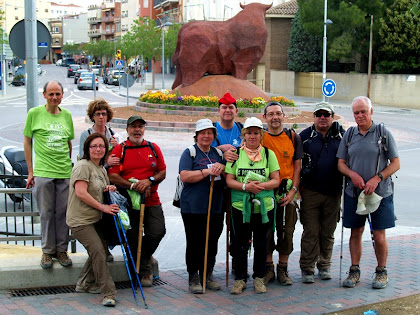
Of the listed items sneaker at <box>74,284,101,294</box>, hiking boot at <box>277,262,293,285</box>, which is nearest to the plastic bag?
sneaker at <box>74,284,101,294</box>

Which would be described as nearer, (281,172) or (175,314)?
(175,314)

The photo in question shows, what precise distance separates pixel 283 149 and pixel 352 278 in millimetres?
1516

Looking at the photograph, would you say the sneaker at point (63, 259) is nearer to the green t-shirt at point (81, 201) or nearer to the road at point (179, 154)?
the green t-shirt at point (81, 201)

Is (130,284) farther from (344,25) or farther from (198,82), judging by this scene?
(344,25)

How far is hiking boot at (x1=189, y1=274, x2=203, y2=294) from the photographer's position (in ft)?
19.7

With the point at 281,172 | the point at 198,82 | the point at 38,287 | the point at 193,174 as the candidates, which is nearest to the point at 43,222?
the point at 38,287

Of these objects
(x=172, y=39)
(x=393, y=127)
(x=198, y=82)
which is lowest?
(x=393, y=127)

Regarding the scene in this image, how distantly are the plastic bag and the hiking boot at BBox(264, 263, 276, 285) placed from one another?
62.6 inches

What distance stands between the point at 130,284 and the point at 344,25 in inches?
1355

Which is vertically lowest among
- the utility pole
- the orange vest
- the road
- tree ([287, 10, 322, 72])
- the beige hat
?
the road

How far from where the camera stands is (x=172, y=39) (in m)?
51.5

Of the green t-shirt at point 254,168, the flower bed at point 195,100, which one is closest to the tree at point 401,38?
the flower bed at point 195,100

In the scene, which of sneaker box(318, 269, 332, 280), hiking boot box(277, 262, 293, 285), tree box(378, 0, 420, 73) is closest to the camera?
hiking boot box(277, 262, 293, 285)

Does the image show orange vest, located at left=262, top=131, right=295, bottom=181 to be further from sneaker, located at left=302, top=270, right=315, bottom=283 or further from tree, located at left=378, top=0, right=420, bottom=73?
tree, located at left=378, top=0, right=420, bottom=73
